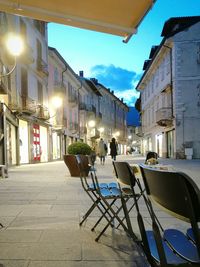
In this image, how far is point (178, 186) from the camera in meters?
1.66

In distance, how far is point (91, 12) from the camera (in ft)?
13.5

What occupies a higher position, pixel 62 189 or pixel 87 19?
pixel 87 19

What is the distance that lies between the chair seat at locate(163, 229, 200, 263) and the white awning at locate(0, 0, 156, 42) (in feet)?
8.32

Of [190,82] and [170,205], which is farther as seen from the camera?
[190,82]

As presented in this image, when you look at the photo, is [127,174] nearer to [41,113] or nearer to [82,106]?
[41,113]

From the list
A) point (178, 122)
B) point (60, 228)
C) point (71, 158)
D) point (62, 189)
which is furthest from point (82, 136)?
point (60, 228)

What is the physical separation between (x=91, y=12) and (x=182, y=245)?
9.85ft

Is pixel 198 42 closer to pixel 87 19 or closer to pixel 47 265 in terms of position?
pixel 87 19

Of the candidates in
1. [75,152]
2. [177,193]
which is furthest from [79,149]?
[177,193]

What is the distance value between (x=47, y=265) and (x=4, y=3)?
118 inches

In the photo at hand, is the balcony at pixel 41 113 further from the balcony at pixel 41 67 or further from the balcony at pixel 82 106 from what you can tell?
the balcony at pixel 82 106

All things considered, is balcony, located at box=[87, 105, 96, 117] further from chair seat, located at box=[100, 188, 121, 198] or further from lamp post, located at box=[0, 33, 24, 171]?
chair seat, located at box=[100, 188, 121, 198]

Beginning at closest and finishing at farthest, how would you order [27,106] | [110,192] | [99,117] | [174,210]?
[174,210] → [110,192] → [27,106] → [99,117]

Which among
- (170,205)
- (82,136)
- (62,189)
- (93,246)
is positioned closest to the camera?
(170,205)
